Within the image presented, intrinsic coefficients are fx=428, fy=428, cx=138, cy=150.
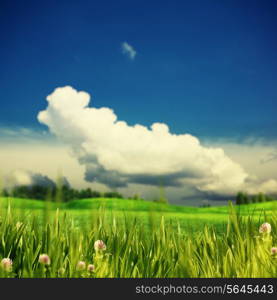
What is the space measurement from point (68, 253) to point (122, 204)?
0.75 m

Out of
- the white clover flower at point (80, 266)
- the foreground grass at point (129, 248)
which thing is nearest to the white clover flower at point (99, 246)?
the foreground grass at point (129, 248)

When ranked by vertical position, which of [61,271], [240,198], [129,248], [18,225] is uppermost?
[240,198]

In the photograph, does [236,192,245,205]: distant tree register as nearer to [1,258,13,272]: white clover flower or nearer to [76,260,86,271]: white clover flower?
[76,260,86,271]: white clover flower

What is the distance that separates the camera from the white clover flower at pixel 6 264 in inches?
109

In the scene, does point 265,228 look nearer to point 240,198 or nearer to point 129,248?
point 240,198

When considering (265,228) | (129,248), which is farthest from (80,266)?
(265,228)

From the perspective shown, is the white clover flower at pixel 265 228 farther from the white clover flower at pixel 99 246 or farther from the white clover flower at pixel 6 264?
the white clover flower at pixel 6 264

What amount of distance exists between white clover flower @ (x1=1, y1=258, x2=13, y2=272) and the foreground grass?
1 centimetres

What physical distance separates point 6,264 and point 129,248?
826 millimetres

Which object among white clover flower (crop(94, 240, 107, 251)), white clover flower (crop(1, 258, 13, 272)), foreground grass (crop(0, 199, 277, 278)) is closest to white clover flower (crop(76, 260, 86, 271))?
foreground grass (crop(0, 199, 277, 278))

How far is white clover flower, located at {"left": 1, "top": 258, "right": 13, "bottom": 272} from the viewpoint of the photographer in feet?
9.10

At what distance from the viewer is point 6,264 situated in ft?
9.18

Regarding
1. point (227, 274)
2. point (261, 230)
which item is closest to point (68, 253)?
point (227, 274)

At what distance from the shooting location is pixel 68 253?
2941 mm
